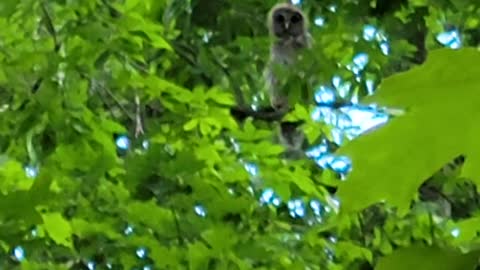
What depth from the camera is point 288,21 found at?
4.27 m

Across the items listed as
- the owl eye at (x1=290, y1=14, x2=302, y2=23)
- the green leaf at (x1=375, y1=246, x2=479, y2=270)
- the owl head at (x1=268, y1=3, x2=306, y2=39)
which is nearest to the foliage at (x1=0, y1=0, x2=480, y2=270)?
the owl head at (x1=268, y1=3, x2=306, y2=39)

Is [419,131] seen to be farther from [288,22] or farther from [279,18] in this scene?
[288,22]

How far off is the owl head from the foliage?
57 centimetres

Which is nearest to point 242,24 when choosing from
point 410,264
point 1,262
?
point 1,262

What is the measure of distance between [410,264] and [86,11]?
2.65 m

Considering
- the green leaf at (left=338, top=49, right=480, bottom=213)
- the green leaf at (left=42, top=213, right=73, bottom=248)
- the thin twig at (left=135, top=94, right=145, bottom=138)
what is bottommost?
the green leaf at (left=42, top=213, right=73, bottom=248)

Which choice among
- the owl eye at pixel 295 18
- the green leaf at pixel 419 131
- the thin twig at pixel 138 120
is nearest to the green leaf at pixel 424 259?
the green leaf at pixel 419 131

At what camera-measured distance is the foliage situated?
8.50 ft

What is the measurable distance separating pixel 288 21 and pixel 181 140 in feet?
4.70

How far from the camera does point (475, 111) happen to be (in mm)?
351

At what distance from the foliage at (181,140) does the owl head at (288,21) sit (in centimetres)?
57

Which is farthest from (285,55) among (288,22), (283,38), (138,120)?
(138,120)

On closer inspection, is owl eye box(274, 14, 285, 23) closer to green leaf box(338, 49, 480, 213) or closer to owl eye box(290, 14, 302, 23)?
owl eye box(290, 14, 302, 23)

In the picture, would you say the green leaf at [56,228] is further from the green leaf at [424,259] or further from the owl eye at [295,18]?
the owl eye at [295,18]
